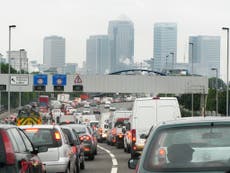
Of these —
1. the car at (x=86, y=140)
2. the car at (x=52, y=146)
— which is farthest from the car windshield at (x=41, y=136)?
the car at (x=86, y=140)

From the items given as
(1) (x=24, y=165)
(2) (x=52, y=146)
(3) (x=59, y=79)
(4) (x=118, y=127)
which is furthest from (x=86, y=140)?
(3) (x=59, y=79)

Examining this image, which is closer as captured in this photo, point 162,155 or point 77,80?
point 162,155

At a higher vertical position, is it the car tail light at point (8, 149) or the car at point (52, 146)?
the car tail light at point (8, 149)

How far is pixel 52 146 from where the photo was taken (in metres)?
18.0

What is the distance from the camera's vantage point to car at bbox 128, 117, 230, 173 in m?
8.30

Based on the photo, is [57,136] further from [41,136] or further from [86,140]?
[86,140]

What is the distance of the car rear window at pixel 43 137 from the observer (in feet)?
59.3

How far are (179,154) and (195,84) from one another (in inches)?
2931

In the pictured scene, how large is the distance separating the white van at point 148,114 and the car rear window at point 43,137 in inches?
391

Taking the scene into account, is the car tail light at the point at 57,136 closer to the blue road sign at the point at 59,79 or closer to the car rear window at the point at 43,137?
the car rear window at the point at 43,137

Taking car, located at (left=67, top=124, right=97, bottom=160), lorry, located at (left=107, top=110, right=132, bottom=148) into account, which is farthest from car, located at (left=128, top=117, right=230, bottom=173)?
lorry, located at (left=107, top=110, right=132, bottom=148)

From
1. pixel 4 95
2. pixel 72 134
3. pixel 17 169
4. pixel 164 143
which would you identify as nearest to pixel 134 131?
pixel 72 134

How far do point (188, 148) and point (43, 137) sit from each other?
33.0 feet

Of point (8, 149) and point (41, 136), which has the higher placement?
point (8, 149)
